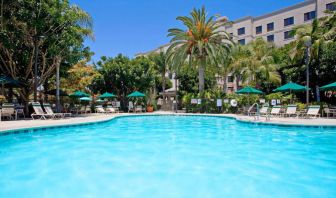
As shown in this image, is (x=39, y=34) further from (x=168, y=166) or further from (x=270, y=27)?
(x=270, y=27)

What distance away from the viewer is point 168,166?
7.45 m

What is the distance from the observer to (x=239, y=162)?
793cm

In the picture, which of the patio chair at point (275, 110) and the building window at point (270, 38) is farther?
the building window at point (270, 38)

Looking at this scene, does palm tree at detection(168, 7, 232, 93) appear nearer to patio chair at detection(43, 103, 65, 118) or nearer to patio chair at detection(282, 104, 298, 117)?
patio chair at detection(282, 104, 298, 117)

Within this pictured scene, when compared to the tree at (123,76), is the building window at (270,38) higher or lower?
higher

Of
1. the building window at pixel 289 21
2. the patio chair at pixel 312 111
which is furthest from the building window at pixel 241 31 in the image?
the patio chair at pixel 312 111

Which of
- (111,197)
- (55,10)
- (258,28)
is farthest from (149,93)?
Answer: (111,197)

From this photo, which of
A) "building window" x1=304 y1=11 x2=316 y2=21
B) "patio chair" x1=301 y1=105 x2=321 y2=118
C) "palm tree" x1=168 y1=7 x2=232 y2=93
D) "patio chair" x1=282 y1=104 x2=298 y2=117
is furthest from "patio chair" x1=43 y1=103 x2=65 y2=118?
"building window" x1=304 y1=11 x2=316 y2=21

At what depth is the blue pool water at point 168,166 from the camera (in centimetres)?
563

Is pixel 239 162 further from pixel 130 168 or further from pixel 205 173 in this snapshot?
pixel 130 168

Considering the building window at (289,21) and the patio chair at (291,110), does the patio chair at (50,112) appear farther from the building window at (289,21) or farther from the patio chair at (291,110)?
the building window at (289,21)

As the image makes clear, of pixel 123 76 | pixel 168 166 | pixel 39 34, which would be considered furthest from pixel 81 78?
pixel 168 166

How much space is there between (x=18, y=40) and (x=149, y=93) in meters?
18.7

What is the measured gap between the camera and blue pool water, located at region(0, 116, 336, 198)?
5.63 metres
